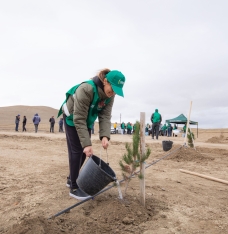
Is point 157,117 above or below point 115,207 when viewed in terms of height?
above

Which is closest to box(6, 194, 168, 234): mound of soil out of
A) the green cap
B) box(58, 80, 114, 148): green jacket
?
box(58, 80, 114, 148): green jacket

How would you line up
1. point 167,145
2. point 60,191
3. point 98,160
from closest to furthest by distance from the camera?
point 98,160, point 60,191, point 167,145

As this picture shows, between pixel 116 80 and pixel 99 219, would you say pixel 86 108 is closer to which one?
pixel 116 80

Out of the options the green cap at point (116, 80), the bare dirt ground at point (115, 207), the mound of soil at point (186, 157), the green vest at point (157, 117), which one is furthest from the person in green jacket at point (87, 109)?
the green vest at point (157, 117)

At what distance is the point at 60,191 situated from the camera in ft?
10.9

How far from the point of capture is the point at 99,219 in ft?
7.93

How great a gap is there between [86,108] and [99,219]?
1216 millimetres

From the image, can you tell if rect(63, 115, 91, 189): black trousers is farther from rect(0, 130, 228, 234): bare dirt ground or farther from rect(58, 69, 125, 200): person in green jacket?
rect(0, 130, 228, 234): bare dirt ground

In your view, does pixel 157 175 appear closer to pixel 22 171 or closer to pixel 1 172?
pixel 22 171

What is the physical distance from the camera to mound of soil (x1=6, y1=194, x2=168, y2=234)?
6.84 feet

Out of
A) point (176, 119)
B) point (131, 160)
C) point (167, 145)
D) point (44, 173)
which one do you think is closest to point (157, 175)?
point (131, 160)

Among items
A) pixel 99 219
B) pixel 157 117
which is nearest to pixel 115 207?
pixel 99 219

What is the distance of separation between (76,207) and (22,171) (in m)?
2.24

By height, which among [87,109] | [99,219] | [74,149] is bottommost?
[99,219]
